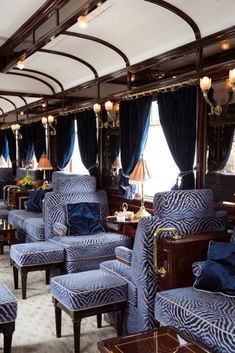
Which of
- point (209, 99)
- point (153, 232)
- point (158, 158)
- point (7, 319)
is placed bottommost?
point (7, 319)

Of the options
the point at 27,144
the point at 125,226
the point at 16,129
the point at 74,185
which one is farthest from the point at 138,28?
the point at 16,129

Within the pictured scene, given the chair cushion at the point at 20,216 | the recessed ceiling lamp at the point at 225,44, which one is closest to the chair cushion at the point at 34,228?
the chair cushion at the point at 20,216

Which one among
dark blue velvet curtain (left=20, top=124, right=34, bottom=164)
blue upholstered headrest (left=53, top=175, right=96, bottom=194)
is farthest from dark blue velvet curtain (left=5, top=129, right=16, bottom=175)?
blue upholstered headrest (left=53, top=175, right=96, bottom=194)

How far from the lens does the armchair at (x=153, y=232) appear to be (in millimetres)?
2836

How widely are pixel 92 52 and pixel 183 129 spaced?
6.01 ft

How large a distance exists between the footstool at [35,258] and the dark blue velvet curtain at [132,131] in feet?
4.75

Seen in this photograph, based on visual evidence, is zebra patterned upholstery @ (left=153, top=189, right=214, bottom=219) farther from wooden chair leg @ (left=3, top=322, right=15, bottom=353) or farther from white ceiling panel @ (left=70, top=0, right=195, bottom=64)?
white ceiling panel @ (left=70, top=0, right=195, bottom=64)

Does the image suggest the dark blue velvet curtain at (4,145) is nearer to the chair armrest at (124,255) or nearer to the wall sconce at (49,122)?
the wall sconce at (49,122)

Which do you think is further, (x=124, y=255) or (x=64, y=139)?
(x=64, y=139)

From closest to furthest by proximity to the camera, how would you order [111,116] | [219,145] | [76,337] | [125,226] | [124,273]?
[76,337]
[124,273]
[219,145]
[125,226]
[111,116]

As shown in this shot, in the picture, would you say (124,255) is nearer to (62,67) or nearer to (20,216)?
(20,216)

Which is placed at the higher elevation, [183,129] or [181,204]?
[183,129]

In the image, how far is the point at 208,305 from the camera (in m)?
2.42

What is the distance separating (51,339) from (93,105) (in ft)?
11.6
